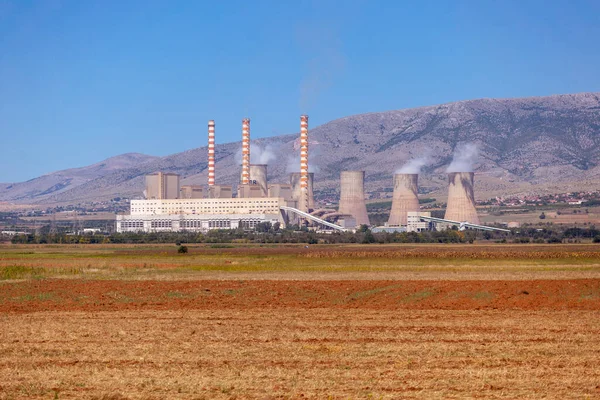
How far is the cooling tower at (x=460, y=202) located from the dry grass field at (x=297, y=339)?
8922cm

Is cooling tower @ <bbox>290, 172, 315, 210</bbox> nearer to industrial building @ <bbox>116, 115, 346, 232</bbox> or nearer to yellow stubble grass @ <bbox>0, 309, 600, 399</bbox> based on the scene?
industrial building @ <bbox>116, 115, 346, 232</bbox>

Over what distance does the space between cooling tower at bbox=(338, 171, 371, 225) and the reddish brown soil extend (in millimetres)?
104434

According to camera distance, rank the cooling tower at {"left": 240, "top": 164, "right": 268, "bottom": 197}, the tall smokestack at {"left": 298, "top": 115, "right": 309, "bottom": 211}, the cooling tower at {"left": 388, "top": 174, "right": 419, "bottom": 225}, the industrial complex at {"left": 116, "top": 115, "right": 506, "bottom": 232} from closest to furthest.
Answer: the cooling tower at {"left": 388, "top": 174, "right": 419, "bottom": 225}
the industrial complex at {"left": 116, "top": 115, "right": 506, "bottom": 232}
the tall smokestack at {"left": 298, "top": 115, "right": 309, "bottom": 211}
the cooling tower at {"left": 240, "top": 164, "right": 268, "bottom": 197}

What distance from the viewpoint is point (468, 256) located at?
69812 mm

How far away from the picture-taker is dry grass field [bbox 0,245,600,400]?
52.9ft

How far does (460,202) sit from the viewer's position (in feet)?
425

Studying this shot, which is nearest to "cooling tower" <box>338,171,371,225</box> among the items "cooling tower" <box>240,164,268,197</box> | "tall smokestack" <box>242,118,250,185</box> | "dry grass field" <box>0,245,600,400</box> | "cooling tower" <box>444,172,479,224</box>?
"cooling tower" <box>444,172,479,224</box>

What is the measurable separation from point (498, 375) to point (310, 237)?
9435cm

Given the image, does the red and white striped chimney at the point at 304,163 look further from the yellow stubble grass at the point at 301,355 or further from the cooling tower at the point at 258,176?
the yellow stubble grass at the point at 301,355

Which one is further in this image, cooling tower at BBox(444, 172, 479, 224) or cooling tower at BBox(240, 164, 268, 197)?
cooling tower at BBox(240, 164, 268, 197)

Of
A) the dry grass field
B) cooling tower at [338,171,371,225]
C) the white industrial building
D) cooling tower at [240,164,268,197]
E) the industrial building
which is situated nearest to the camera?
the dry grass field

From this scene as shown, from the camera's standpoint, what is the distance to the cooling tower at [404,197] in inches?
5281

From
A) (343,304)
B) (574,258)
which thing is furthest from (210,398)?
(574,258)

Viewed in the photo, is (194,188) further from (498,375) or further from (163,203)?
(498,375)
